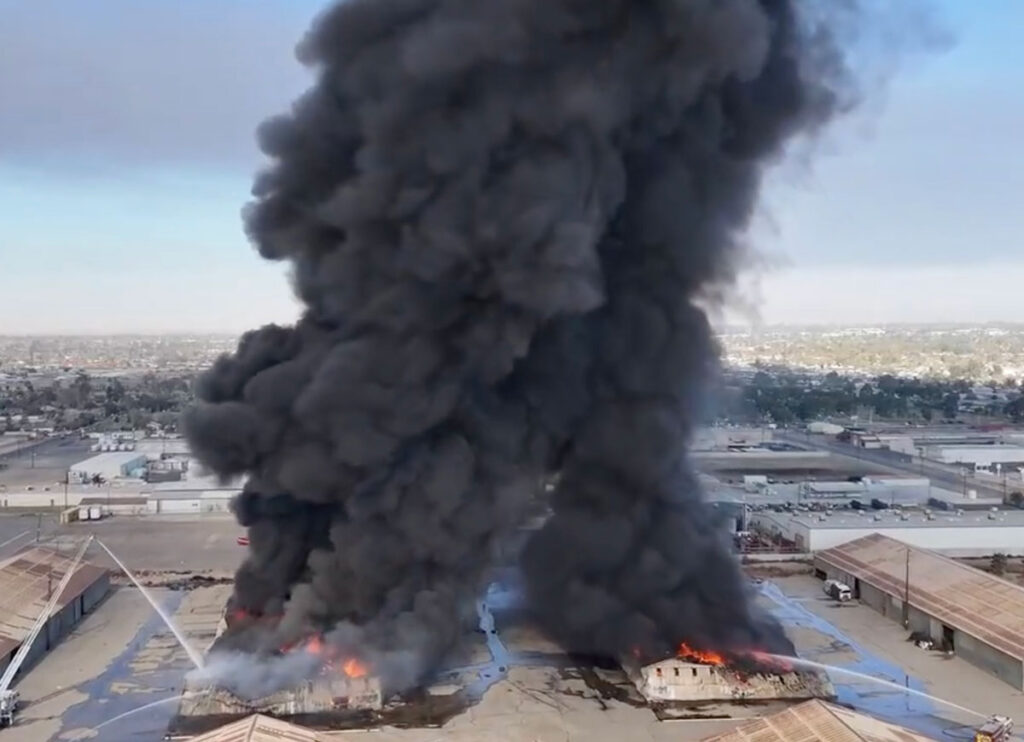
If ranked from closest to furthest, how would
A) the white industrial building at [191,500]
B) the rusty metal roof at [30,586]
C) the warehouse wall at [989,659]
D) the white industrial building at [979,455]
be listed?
the warehouse wall at [989,659] < the rusty metal roof at [30,586] < the white industrial building at [191,500] < the white industrial building at [979,455]

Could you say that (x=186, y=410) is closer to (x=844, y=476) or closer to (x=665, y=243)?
(x=665, y=243)

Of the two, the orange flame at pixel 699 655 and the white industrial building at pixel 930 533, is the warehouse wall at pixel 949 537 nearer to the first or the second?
the white industrial building at pixel 930 533

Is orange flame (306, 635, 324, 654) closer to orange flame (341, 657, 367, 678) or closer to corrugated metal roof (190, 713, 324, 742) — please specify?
orange flame (341, 657, 367, 678)

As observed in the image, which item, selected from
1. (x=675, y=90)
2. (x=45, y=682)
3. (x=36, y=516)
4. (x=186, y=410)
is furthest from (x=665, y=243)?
(x=36, y=516)

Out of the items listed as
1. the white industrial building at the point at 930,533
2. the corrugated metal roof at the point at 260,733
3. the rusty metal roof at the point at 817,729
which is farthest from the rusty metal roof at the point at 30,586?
the white industrial building at the point at 930,533

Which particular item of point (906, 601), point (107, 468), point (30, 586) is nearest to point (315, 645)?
point (30, 586)
